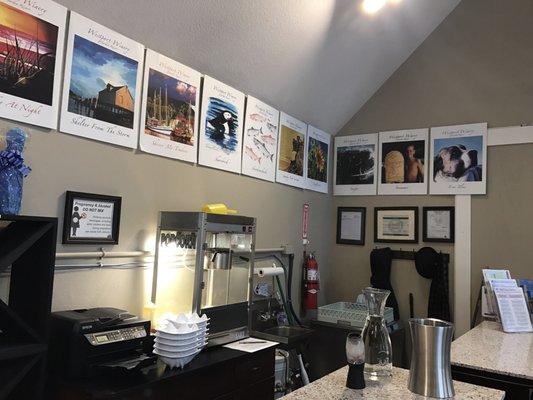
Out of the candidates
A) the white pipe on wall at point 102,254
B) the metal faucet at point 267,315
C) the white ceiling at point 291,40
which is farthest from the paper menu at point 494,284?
the white pipe on wall at point 102,254

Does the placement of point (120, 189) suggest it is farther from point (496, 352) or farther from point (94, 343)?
point (496, 352)

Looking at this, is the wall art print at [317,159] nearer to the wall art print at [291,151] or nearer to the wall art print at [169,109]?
the wall art print at [291,151]

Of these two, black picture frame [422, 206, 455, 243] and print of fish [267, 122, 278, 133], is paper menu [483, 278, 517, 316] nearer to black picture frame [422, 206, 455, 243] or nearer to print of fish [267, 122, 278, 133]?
black picture frame [422, 206, 455, 243]

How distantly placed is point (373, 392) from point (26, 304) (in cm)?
150

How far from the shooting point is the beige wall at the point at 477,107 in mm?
3965

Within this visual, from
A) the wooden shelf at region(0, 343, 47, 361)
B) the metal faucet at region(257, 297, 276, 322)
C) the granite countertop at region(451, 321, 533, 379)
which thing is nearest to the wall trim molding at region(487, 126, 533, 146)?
the granite countertop at region(451, 321, 533, 379)

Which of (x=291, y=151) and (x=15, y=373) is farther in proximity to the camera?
(x=291, y=151)

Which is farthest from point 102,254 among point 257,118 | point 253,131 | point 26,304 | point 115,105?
point 257,118

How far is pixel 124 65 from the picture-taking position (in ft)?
8.50

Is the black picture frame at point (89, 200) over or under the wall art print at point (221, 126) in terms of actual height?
under

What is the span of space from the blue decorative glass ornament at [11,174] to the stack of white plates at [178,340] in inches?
35.9

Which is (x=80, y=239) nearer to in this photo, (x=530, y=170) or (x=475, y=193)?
(x=475, y=193)

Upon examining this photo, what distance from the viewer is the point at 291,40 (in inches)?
135

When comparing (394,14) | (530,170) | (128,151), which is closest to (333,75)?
(394,14)
